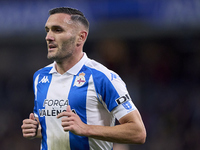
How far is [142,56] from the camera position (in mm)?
10250

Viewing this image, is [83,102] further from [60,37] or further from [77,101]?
[60,37]

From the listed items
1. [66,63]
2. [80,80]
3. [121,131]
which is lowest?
[121,131]

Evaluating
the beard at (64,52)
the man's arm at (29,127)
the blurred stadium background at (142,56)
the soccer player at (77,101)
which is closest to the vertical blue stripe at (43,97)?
the soccer player at (77,101)

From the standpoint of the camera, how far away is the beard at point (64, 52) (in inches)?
137

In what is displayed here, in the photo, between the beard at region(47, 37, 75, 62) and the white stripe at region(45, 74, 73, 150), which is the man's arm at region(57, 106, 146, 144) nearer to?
the white stripe at region(45, 74, 73, 150)

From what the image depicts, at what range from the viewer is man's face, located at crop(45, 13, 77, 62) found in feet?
11.4

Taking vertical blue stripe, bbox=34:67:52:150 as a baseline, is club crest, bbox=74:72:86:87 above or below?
above

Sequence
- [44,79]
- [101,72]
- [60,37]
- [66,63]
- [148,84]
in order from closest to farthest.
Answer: [101,72] < [60,37] < [66,63] < [44,79] < [148,84]

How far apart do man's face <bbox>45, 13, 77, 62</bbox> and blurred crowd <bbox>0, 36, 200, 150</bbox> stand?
17.2ft

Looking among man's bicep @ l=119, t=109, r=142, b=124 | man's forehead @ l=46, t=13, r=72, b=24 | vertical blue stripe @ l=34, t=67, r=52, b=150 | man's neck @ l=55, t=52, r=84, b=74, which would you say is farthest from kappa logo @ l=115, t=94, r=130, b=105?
man's forehead @ l=46, t=13, r=72, b=24

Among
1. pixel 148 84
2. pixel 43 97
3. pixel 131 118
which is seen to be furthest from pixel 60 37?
pixel 148 84

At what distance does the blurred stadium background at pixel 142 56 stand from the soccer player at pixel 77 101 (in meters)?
4.61

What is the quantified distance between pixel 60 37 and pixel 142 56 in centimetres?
694

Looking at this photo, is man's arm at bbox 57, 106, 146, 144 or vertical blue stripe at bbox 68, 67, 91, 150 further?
vertical blue stripe at bbox 68, 67, 91, 150
